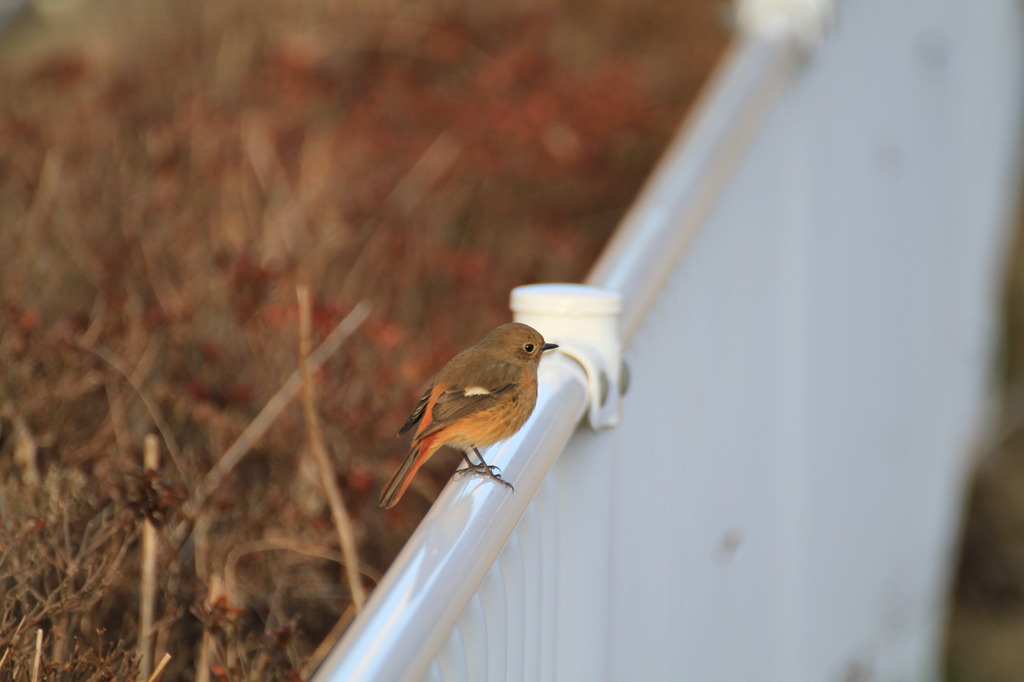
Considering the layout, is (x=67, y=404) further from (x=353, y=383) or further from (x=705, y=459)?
(x=705, y=459)

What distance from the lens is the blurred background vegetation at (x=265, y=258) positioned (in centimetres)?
225

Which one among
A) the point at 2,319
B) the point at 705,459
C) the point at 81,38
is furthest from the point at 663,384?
the point at 81,38

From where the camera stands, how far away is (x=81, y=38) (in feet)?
18.3

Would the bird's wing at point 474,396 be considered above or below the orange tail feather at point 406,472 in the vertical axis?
above

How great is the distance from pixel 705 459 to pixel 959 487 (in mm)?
4381

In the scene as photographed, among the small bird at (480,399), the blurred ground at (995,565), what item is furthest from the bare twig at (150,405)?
the blurred ground at (995,565)

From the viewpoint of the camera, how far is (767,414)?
3.23 metres

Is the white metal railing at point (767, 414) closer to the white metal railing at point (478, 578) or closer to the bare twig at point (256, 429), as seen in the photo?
the white metal railing at point (478, 578)

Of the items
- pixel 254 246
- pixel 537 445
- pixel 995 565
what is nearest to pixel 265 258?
pixel 254 246

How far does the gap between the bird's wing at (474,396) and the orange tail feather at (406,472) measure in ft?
0.08

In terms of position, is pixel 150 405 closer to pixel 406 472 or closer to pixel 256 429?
pixel 256 429

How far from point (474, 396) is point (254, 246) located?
2.18 metres

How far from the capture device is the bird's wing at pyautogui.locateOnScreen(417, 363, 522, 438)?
1763mm

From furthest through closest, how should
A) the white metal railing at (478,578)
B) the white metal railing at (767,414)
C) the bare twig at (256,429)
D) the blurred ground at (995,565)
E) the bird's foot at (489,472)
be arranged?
the blurred ground at (995,565) < the bare twig at (256,429) < the white metal railing at (767,414) < the bird's foot at (489,472) < the white metal railing at (478,578)
